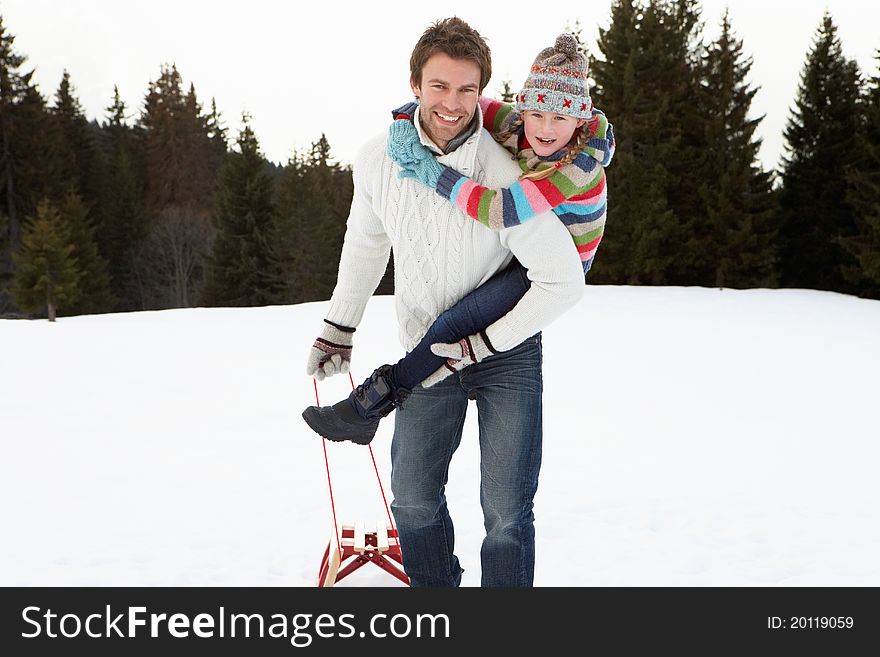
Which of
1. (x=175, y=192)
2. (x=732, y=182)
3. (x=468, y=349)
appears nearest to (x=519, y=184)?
(x=468, y=349)

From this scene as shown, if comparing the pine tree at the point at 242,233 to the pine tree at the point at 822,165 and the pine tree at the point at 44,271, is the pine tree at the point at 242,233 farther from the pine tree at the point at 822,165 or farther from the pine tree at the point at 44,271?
the pine tree at the point at 822,165

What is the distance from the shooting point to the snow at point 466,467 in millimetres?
3281

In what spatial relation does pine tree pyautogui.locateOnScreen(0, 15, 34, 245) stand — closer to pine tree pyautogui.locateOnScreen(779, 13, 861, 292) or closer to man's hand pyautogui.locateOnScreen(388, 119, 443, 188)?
pine tree pyautogui.locateOnScreen(779, 13, 861, 292)

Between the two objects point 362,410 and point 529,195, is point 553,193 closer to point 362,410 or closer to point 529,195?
point 529,195

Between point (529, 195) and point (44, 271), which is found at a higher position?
point (44, 271)

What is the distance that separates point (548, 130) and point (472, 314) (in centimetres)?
50

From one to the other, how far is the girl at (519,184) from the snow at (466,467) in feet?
4.59

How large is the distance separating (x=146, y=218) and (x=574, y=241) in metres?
34.0

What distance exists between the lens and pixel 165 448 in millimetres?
5023

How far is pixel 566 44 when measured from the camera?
6.93 feet

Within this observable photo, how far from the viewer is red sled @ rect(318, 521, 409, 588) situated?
301 cm
